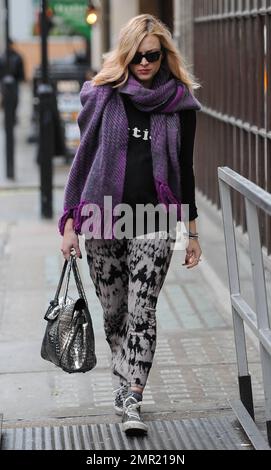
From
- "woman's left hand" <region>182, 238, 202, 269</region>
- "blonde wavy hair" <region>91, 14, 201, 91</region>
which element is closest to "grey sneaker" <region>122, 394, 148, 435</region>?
"woman's left hand" <region>182, 238, 202, 269</region>

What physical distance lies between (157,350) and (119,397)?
1.36 metres

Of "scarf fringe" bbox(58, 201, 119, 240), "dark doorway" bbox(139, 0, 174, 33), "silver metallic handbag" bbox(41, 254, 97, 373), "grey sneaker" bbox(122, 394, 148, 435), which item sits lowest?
"grey sneaker" bbox(122, 394, 148, 435)

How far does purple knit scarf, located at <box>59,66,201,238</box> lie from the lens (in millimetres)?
5074

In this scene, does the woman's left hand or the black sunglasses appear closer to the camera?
the black sunglasses

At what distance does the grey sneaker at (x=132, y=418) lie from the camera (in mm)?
5102

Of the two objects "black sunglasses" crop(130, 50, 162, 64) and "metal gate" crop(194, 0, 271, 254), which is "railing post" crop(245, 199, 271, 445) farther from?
"metal gate" crop(194, 0, 271, 254)

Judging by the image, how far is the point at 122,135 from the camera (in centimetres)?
508

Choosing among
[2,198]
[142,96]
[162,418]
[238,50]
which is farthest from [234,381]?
[2,198]

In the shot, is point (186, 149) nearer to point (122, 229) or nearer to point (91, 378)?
point (122, 229)

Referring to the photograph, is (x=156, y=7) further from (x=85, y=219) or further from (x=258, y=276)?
(x=258, y=276)

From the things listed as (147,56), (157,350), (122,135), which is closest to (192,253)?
(122,135)

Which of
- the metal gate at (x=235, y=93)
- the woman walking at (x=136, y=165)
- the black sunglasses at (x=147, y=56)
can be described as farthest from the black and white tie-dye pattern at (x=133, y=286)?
the metal gate at (x=235, y=93)

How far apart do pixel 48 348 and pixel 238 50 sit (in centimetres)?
361

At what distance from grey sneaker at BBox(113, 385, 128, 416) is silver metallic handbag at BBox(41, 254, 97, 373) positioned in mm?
275
